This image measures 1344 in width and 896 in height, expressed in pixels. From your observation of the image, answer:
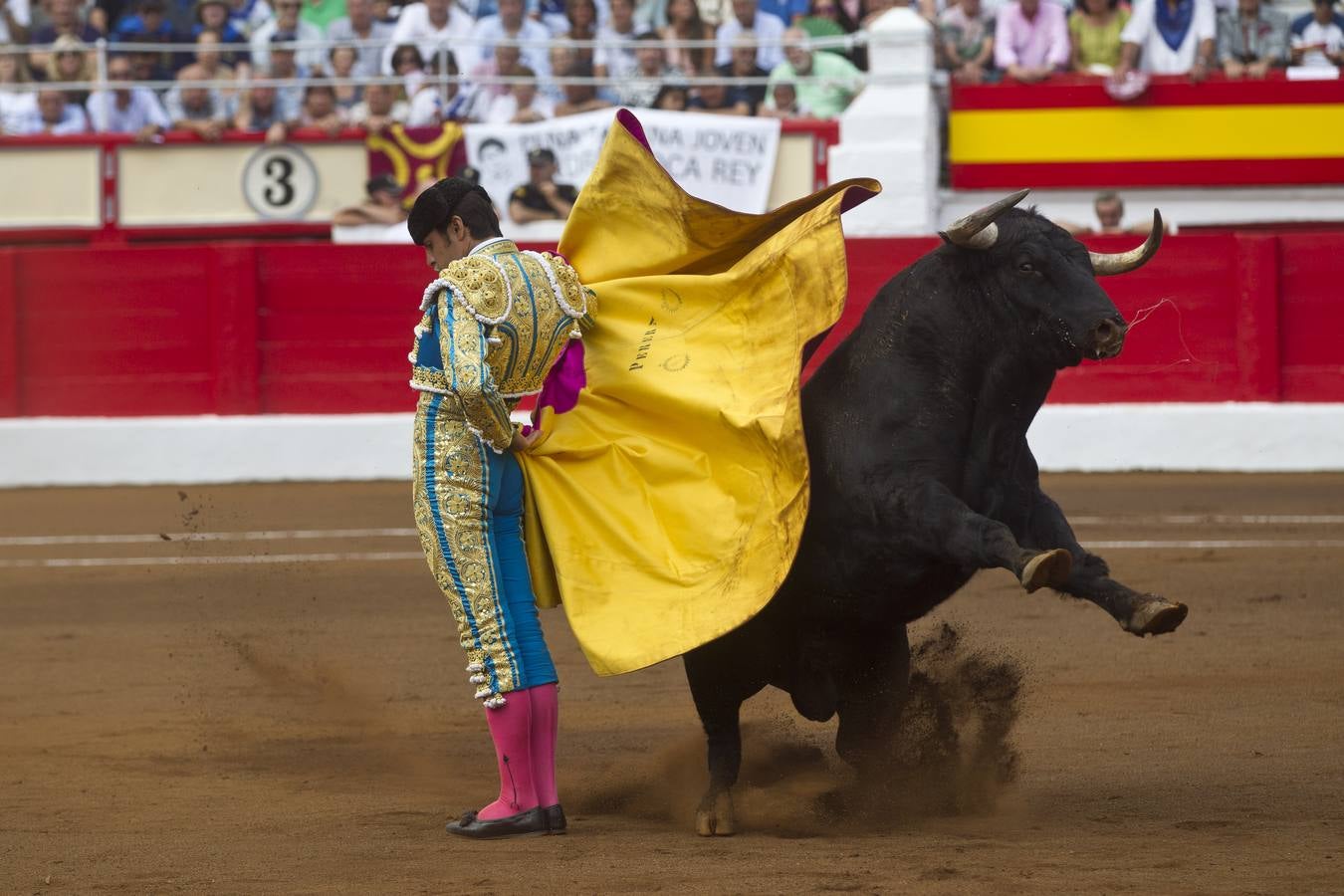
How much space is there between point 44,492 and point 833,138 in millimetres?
5032

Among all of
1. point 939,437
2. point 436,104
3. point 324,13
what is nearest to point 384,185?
point 436,104

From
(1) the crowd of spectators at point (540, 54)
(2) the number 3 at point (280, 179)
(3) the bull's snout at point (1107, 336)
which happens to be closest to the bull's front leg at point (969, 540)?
(3) the bull's snout at point (1107, 336)

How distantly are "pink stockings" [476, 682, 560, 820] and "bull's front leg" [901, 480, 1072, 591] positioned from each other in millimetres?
848

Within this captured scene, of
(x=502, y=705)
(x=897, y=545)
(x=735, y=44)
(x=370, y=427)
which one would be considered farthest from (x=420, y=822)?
(x=735, y=44)

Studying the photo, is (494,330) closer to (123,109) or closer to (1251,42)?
(1251,42)

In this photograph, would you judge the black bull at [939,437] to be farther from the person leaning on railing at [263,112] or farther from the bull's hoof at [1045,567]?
the person leaning on railing at [263,112]

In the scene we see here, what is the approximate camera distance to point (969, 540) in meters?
3.64

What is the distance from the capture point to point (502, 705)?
13.2ft

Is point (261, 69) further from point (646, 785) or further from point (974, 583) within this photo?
point (646, 785)

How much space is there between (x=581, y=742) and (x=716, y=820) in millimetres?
1187

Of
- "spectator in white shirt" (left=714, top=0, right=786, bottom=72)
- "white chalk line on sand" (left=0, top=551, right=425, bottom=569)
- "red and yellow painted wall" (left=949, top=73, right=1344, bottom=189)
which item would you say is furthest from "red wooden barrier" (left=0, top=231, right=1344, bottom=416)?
"white chalk line on sand" (left=0, top=551, right=425, bottom=569)

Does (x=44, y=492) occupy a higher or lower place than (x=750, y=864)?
lower

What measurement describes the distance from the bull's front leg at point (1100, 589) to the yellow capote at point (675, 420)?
49 centimetres

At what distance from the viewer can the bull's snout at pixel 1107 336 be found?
3.64 m
